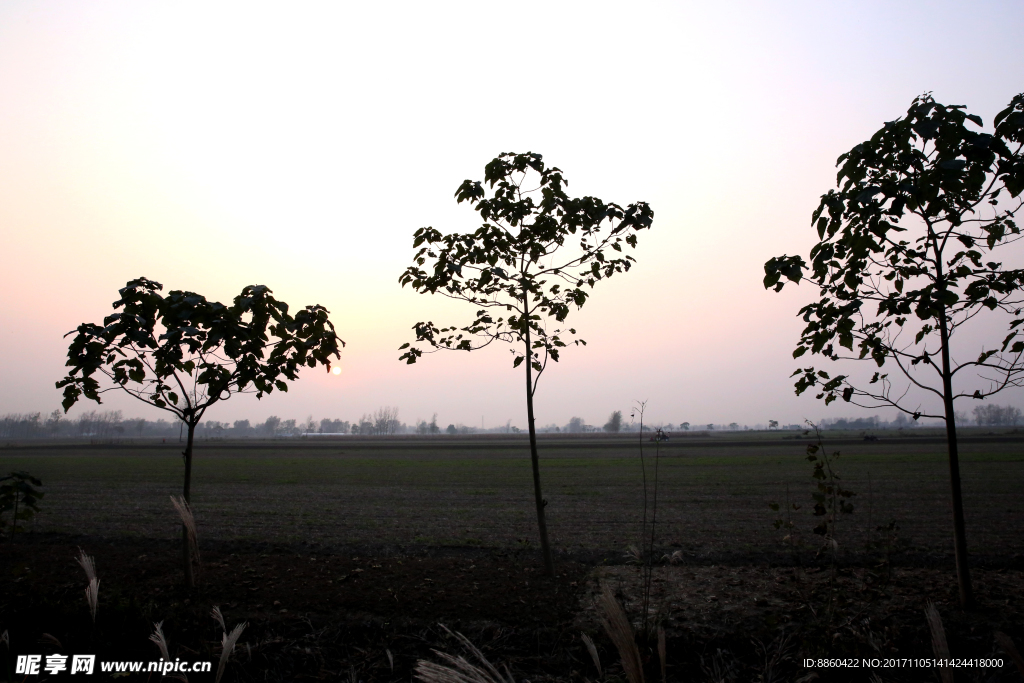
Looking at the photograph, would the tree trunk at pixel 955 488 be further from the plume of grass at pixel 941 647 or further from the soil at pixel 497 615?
the plume of grass at pixel 941 647

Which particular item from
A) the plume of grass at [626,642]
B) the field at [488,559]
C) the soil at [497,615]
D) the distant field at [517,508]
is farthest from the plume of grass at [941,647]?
the distant field at [517,508]

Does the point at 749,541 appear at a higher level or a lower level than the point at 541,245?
lower

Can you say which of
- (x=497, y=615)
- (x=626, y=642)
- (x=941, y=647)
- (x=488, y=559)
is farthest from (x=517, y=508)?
(x=626, y=642)

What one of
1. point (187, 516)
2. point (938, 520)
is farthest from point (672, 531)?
point (187, 516)

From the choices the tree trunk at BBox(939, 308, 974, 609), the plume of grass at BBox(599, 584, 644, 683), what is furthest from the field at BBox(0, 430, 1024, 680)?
the plume of grass at BBox(599, 584, 644, 683)

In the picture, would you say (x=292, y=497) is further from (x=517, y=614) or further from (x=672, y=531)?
(x=517, y=614)

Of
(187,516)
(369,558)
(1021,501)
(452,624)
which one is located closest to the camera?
(187,516)

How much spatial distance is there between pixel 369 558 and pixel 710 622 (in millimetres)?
5169

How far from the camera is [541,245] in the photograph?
766cm

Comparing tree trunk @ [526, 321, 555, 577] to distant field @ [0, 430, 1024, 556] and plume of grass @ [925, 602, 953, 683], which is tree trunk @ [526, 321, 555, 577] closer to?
distant field @ [0, 430, 1024, 556]

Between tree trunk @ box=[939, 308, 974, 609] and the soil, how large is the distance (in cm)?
23

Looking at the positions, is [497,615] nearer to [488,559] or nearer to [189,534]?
[488,559]

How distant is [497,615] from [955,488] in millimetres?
5262

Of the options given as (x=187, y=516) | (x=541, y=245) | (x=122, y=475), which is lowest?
(x=122, y=475)
